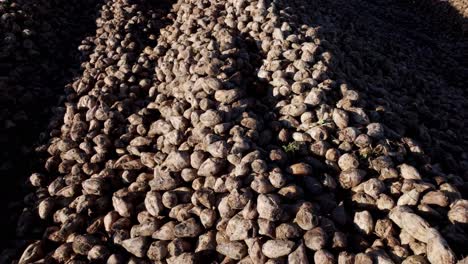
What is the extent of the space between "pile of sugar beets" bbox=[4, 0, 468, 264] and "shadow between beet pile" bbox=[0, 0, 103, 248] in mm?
219

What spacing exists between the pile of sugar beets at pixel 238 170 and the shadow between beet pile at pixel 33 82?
22 cm

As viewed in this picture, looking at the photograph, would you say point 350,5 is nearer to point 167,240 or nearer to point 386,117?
point 386,117

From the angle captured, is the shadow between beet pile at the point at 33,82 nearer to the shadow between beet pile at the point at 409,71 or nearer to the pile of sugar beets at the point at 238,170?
the pile of sugar beets at the point at 238,170

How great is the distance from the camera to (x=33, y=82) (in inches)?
190

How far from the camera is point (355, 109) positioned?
3.64 metres

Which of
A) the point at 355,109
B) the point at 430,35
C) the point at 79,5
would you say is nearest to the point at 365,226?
the point at 355,109

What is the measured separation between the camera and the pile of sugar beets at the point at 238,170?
2.75 metres

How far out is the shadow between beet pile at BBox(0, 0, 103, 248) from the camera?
12.5 ft

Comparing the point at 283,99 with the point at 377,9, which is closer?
the point at 283,99

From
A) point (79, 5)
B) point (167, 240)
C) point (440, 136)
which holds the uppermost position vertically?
point (440, 136)

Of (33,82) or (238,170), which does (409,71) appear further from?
(33,82)

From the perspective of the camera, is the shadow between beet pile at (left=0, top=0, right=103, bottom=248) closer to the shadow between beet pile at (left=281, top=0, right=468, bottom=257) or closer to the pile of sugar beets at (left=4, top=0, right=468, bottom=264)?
the pile of sugar beets at (left=4, top=0, right=468, bottom=264)

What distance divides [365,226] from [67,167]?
2859mm

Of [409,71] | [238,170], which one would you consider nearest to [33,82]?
[238,170]
